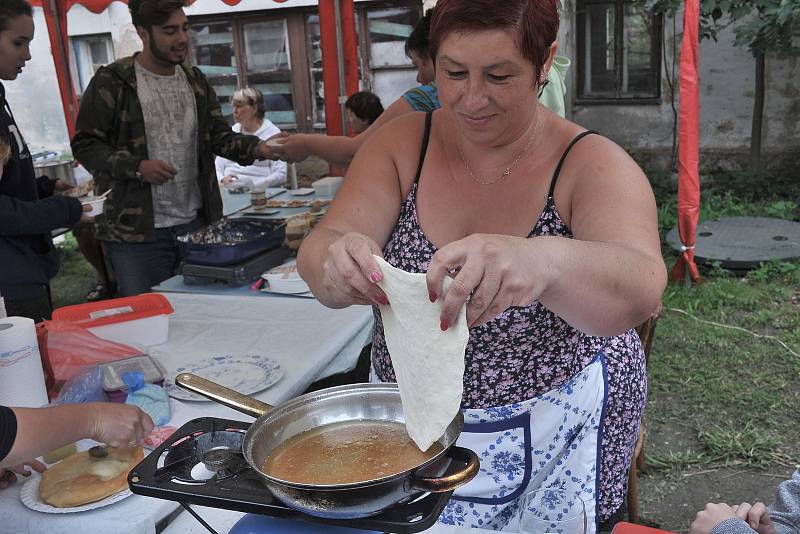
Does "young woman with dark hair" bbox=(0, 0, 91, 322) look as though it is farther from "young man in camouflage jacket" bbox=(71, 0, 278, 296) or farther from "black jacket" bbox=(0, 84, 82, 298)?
"young man in camouflage jacket" bbox=(71, 0, 278, 296)

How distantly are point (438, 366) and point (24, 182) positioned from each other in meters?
2.58

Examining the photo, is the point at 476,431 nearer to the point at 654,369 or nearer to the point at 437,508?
the point at 437,508

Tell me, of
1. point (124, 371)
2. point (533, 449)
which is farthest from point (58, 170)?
point (533, 449)

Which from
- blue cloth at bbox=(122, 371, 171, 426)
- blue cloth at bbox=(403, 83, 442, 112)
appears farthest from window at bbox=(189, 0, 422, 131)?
blue cloth at bbox=(122, 371, 171, 426)

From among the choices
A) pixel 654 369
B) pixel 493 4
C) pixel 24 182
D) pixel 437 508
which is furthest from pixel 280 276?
pixel 654 369

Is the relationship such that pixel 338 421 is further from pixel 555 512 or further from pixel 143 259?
pixel 143 259

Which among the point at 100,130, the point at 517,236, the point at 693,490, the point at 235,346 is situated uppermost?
the point at 100,130

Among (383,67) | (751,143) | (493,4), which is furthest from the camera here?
(383,67)

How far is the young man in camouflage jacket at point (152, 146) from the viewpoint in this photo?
3361mm

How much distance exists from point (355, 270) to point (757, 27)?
24.3 ft

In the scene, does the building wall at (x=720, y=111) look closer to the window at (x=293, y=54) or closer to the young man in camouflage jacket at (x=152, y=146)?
the window at (x=293, y=54)

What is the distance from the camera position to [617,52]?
8945 mm

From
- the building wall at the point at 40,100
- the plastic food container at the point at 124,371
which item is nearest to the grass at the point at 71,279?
the building wall at the point at 40,100

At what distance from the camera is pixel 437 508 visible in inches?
37.3
